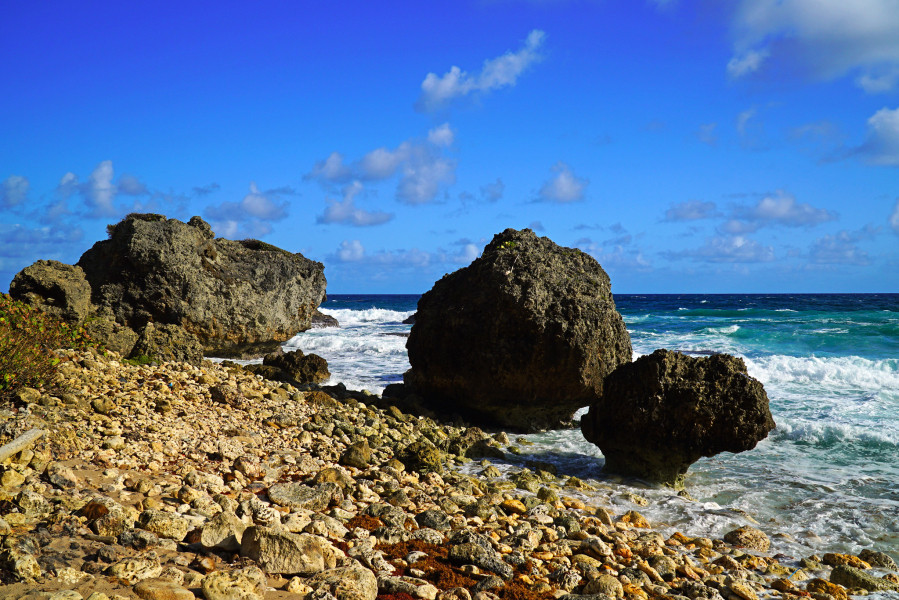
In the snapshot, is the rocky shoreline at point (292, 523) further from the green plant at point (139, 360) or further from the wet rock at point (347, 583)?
the green plant at point (139, 360)

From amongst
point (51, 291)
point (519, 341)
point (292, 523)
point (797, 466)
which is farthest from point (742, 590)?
point (51, 291)

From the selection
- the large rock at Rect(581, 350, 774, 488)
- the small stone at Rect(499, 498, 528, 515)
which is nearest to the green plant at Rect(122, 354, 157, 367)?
the small stone at Rect(499, 498, 528, 515)

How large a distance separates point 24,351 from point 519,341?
21.7 ft

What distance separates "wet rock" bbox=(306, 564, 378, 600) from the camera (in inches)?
143

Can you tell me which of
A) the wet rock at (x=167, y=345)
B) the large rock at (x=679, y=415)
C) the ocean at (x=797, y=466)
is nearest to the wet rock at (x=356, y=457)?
the ocean at (x=797, y=466)

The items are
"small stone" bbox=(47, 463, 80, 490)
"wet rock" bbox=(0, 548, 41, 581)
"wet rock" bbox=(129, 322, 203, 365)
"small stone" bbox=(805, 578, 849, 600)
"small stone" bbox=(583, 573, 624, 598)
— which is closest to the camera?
"wet rock" bbox=(0, 548, 41, 581)

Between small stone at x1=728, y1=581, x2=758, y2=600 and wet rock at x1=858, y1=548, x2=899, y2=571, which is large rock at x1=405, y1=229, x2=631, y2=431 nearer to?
wet rock at x1=858, y1=548, x2=899, y2=571

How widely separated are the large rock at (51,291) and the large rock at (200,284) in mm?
1167

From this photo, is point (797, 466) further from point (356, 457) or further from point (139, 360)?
point (139, 360)

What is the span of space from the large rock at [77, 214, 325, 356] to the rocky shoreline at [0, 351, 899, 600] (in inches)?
216

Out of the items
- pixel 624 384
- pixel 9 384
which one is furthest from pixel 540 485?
pixel 9 384

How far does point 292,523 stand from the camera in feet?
15.4

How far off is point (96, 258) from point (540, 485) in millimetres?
12016

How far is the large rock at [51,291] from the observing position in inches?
439
